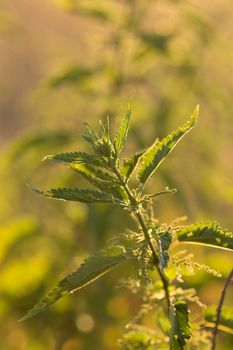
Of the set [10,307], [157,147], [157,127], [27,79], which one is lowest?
[157,147]

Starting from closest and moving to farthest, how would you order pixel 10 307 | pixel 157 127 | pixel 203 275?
pixel 203 275, pixel 10 307, pixel 157 127

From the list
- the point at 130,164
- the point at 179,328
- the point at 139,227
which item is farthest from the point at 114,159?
the point at 179,328

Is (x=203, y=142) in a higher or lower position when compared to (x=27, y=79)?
lower

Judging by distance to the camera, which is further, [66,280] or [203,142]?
[203,142]

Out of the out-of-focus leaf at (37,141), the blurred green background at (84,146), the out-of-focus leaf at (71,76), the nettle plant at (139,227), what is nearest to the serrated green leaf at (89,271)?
the nettle plant at (139,227)

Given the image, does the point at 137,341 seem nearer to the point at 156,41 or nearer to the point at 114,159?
the point at 114,159

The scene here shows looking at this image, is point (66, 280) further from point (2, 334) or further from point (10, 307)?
point (2, 334)

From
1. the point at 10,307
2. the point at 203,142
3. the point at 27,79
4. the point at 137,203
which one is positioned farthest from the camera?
the point at 27,79

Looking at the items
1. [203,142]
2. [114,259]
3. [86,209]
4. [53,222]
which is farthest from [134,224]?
[114,259]
